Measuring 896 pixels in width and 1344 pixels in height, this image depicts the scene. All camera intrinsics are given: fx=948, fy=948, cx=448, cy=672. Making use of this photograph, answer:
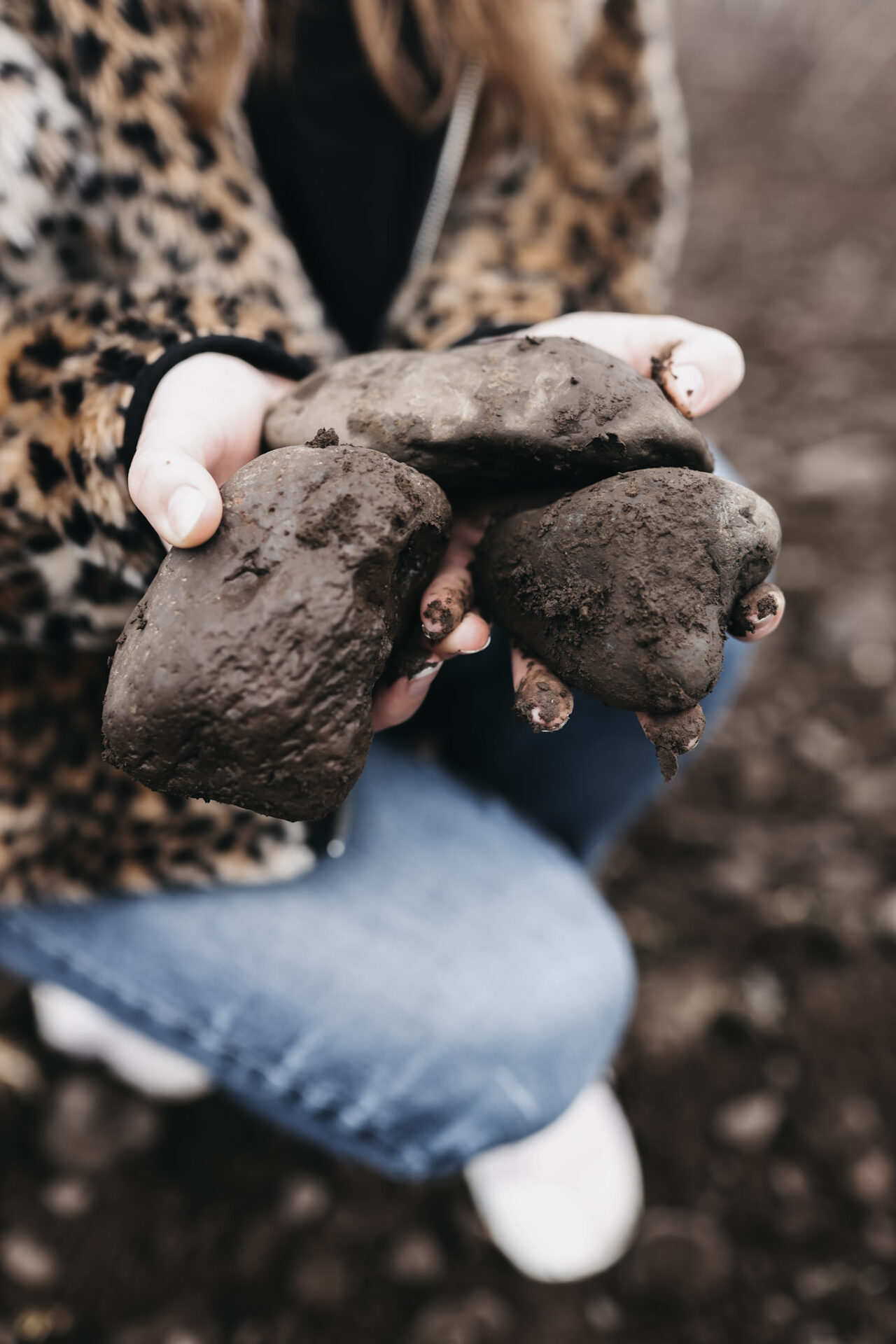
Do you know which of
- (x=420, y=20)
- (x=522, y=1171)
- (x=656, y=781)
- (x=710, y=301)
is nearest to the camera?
(x=420, y=20)

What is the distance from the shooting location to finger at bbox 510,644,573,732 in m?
1.08

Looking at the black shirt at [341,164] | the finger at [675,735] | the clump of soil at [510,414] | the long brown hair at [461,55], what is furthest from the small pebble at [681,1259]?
the long brown hair at [461,55]

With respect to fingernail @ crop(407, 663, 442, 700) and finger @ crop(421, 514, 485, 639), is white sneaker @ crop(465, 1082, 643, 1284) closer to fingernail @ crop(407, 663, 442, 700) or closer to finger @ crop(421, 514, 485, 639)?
fingernail @ crop(407, 663, 442, 700)

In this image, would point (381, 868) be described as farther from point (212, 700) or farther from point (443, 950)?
point (212, 700)

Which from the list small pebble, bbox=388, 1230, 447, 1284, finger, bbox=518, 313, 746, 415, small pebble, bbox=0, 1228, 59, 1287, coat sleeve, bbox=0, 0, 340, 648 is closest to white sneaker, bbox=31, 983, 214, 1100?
small pebble, bbox=0, 1228, 59, 1287

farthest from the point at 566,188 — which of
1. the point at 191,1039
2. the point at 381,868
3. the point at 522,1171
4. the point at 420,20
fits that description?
the point at 522,1171

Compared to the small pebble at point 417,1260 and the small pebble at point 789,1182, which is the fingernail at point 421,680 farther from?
the small pebble at point 789,1182

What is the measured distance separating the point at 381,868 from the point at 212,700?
0.73 metres

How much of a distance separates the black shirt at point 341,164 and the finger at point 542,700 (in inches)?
46.4

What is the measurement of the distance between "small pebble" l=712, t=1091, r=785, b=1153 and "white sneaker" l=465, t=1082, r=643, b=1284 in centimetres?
19

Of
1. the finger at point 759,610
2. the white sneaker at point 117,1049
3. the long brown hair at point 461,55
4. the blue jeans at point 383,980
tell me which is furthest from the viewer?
the white sneaker at point 117,1049

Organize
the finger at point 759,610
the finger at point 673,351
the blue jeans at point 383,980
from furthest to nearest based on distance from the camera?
the blue jeans at point 383,980
the finger at point 673,351
the finger at point 759,610

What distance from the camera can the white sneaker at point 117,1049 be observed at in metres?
2.01

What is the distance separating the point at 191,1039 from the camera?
158cm
